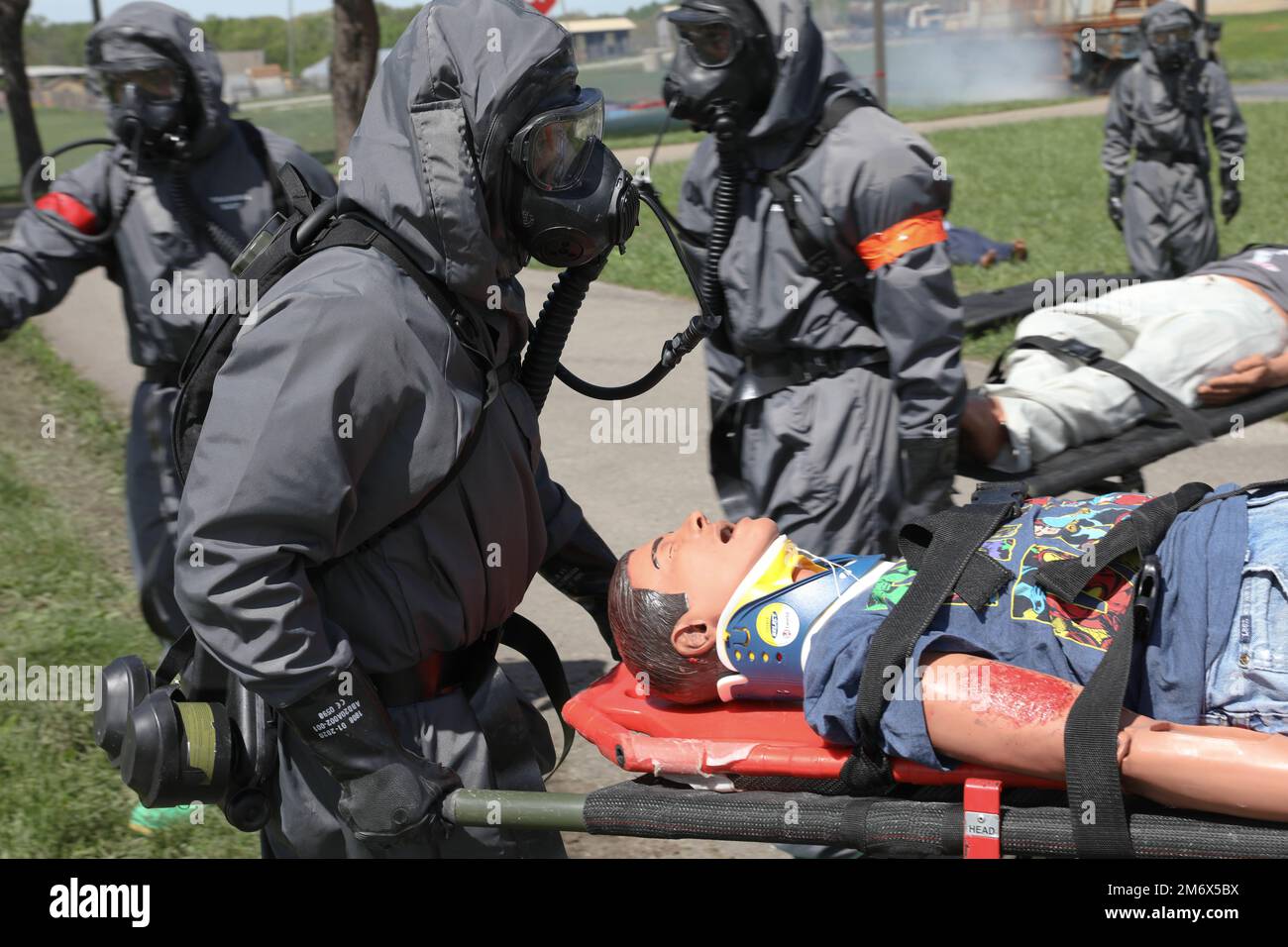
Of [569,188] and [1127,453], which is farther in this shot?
[1127,453]

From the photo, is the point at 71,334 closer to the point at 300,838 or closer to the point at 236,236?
the point at 236,236

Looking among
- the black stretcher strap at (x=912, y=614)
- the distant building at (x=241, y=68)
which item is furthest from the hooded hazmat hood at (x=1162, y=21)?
the distant building at (x=241, y=68)

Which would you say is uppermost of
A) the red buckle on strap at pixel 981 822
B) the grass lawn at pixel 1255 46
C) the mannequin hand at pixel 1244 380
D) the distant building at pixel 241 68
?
the red buckle on strap at pixel 981 822

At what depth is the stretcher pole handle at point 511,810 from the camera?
93.3 inches

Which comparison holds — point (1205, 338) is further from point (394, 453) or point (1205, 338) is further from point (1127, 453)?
point (394, 453)

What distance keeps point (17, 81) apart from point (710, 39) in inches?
814

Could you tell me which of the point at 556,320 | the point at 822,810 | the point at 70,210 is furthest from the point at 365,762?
the point at 70,210

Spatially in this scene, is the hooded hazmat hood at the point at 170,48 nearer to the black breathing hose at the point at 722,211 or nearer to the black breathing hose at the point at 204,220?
the black breathing hose at the point at 204,220

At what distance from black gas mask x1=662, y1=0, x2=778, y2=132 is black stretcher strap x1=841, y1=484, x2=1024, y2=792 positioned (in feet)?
5.19

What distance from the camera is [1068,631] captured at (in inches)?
107

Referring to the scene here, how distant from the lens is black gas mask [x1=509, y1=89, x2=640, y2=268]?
2.30 metres

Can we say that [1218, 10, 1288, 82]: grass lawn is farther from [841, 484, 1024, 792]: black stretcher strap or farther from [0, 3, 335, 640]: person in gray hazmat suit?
[841, 484, 1024, 792]: black stretcher strap

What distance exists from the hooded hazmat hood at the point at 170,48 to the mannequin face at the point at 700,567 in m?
2.14

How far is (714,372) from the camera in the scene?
14.1ft
